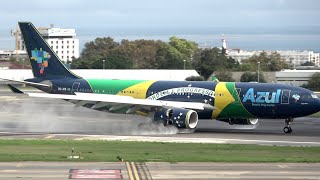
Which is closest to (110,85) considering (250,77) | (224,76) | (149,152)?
(149,152)

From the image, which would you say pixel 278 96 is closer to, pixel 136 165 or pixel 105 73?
pixel 136 165

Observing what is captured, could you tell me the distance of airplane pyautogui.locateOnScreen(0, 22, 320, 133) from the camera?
47.4m

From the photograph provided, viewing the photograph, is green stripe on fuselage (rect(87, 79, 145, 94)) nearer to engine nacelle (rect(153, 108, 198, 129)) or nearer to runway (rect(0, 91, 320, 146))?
runway (rect(0, 91, 320, 146))

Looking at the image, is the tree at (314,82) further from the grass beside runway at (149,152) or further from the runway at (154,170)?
the runway at (154,170)

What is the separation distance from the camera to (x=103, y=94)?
176 feet

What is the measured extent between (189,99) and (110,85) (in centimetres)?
674

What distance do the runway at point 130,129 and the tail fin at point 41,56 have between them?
143 inches

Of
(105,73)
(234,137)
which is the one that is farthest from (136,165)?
(105,73)

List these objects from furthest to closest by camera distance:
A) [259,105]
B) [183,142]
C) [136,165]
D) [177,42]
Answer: [177,42], [259,105], [183,142], [136,165]

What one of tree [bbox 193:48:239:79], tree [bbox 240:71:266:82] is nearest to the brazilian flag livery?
tree [bbox 240:71:266:82]

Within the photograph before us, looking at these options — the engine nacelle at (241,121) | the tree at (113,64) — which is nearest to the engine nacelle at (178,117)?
the engine nacelle at (241,121)

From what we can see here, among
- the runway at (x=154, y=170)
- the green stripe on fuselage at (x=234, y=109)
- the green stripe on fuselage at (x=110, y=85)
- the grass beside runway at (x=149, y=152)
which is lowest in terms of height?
the grass beside runway at (x=149, y=152)

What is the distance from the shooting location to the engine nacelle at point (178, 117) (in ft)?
157

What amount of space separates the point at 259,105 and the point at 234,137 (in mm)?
4102
